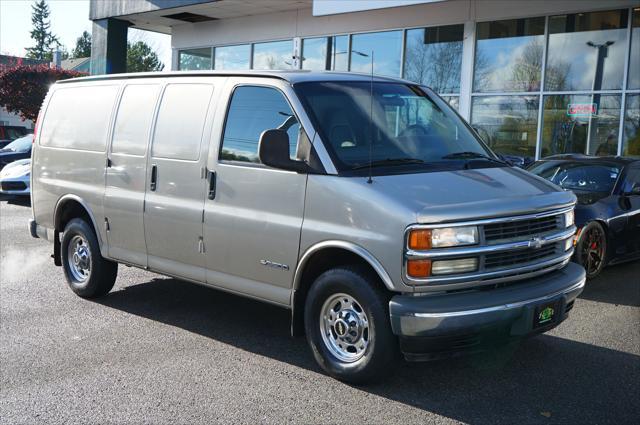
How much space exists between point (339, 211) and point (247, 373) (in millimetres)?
1381

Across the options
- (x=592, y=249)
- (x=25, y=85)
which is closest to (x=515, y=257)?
(x=592, y=249)

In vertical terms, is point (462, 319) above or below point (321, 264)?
below

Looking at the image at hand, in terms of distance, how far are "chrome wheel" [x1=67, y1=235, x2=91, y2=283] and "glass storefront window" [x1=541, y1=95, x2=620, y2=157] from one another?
12013 mm

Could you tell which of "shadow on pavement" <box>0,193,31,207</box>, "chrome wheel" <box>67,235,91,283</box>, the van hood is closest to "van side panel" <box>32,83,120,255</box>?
"chrome wheel" <box>67,235,91,283</box>

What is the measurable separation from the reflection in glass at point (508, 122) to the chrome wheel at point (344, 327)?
12.8m

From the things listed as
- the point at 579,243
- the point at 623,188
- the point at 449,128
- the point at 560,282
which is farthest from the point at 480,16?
the point at 560,282

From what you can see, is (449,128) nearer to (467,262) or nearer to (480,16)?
(467,262)

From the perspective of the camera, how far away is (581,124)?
1591cm

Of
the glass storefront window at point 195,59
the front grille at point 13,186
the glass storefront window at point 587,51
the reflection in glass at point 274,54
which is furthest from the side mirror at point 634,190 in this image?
the glass storefront window at point 195,59

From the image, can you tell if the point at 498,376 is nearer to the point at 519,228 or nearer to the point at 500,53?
the point at 519,228

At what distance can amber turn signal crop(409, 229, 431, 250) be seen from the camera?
4414mm

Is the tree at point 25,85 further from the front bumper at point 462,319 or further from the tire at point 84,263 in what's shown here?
the front bumper at point 462,319

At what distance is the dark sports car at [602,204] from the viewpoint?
817 cm

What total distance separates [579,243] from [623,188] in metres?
1.40
